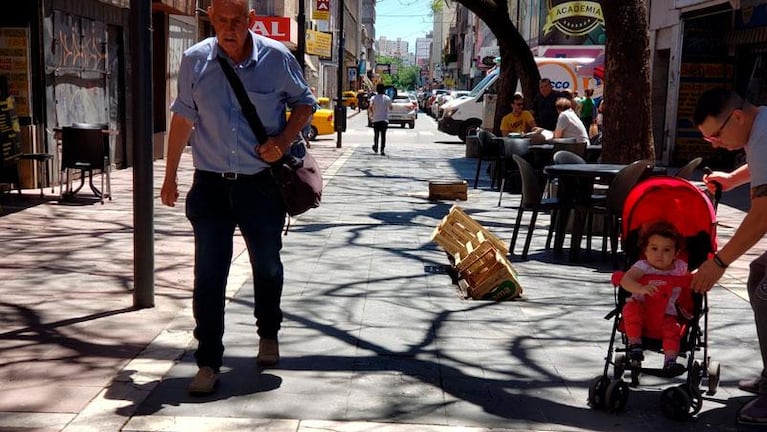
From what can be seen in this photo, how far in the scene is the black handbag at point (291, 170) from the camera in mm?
4473

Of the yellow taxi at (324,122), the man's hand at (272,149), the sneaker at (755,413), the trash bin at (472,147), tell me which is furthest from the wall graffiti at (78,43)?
the yellow taxi at (324,122)

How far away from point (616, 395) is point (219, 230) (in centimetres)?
204

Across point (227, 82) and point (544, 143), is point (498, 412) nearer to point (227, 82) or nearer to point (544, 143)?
point (227, 82)

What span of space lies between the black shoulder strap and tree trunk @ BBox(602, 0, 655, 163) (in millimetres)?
7020

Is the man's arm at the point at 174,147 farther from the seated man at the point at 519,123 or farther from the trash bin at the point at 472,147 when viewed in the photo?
the trash bin at the point at 472,147

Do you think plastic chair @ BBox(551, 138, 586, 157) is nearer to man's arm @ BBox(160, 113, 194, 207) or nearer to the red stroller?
the red stroller

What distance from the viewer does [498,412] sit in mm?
4465

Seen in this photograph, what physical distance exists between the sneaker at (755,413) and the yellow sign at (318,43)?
39.8 meters

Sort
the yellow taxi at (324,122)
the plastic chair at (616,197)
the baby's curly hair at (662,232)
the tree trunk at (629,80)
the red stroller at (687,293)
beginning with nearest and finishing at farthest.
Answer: the red stroller at (687,293) < the baby's curly hair at (662,232) < the plastic chair at (616,197) < the tree trunk at (629,80) < the yellow taxi at (324,122)

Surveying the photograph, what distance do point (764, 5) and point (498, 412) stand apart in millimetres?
16330

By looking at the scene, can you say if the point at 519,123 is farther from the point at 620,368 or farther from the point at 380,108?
the point at 620,368

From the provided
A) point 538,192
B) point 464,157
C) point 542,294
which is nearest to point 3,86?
point 538,192

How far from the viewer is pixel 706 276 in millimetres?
4250

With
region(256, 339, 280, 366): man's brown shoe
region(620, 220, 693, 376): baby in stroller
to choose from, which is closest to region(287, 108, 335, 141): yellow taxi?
region(256, 339, 280, 366): man's brown shoe
